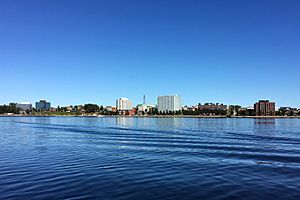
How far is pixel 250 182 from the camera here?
16.5 m

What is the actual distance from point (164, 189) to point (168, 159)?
33.0ft

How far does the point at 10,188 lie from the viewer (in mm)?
14594

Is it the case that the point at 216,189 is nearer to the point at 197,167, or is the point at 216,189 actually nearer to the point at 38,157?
the point at 197,167

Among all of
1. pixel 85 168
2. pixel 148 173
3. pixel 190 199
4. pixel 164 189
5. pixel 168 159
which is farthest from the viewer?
pixel 168 159

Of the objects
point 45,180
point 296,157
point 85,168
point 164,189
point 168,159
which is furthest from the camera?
point 296,157

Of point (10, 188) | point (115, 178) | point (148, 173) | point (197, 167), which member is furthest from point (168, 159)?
point (10, 188)

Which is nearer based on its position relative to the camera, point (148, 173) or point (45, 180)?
point (45, 180)

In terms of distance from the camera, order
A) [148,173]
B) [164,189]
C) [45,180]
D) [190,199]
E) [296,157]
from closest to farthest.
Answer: [190,199] → [164,189] → [45,180] → [148,173] → [296,157]

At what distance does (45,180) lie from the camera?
53.6ft

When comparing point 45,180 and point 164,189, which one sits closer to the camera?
point 164,189

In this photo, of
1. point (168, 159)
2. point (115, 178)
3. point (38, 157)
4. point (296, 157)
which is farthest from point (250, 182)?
point (38, 157)

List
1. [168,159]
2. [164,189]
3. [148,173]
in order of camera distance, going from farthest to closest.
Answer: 1. [168,159]
2. [148,173]
3. [164,189]

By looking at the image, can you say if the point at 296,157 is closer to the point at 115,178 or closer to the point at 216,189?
the point at 216,189

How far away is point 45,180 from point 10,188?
206 centimetres
